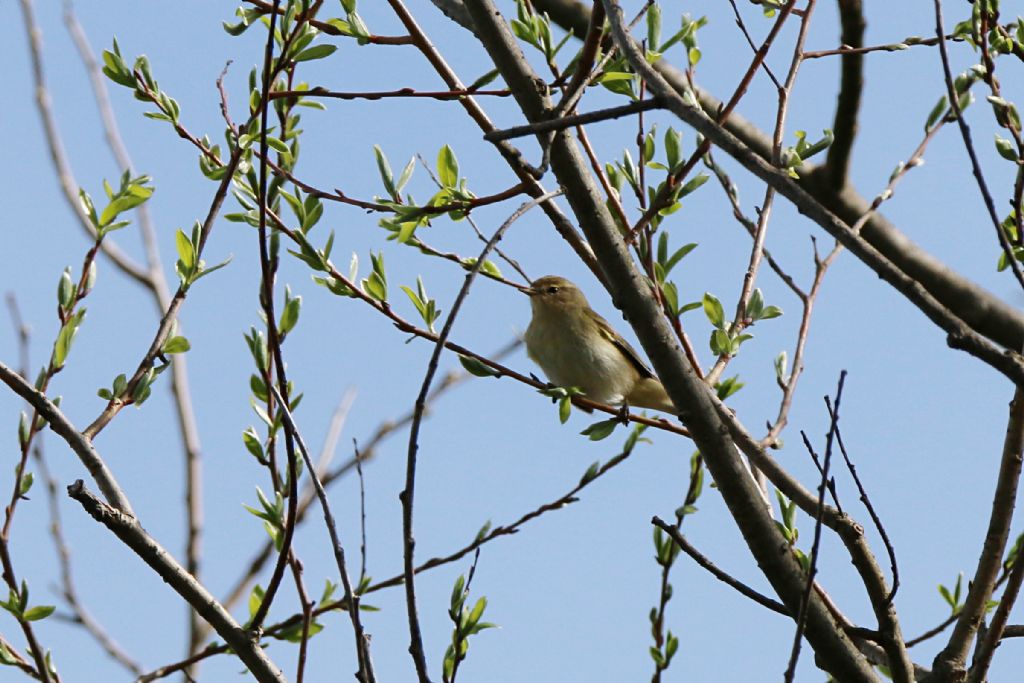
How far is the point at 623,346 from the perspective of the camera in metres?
5.98

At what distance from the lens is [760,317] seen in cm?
352

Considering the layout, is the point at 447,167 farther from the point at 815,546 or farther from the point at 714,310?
the point at 815,546

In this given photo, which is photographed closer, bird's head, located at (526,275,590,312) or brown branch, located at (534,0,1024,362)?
brown branch, located at (534,0,1024,362)

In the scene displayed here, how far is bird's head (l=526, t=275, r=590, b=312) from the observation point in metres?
5.81

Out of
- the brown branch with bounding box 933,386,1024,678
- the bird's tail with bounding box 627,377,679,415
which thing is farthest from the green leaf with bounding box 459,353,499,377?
the bird's tail with bounding box 627,377,679,415

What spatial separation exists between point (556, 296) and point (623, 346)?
0.44m

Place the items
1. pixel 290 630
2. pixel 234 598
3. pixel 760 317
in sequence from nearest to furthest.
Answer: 1. pixel 290 630
2. pixel 760 317
3. pixel 234 598

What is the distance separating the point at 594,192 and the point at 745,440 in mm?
765

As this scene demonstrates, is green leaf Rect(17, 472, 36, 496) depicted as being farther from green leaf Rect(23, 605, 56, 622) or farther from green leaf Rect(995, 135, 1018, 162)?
A: green leaf Rect(995, 135, 1018, 162)

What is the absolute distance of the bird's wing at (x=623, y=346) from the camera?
5.85m

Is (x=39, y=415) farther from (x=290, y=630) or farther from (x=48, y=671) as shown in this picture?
(x=290, y=630)

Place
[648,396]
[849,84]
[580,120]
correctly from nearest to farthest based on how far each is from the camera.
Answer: [580,120]
[849,84]
[648,396]

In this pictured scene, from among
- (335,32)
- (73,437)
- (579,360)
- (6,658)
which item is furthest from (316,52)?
(579,360)

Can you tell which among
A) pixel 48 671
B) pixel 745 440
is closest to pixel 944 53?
pixel 745 440
